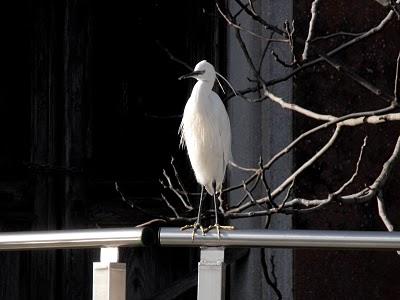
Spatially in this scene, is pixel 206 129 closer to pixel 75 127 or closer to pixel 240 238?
pixel 240 238

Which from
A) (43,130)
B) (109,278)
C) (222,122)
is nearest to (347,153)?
(222,122)

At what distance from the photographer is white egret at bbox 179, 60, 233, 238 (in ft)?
13.4

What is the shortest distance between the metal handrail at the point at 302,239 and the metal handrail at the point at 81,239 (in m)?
0.12

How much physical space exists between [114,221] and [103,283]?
2414 mm

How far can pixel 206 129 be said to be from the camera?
409 centimetres

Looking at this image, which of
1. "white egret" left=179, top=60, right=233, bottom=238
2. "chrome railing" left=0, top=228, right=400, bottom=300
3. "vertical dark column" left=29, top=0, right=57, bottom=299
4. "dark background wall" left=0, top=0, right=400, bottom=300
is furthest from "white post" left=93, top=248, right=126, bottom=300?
"vertical dark column" left=29, top=0, right=57, bottom=299

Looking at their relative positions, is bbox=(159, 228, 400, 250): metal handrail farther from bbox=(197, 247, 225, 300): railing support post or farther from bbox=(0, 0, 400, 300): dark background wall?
bbox=(0, 0, 400, 300): dark background wall

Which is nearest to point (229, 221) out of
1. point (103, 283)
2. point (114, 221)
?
point (114, 221)

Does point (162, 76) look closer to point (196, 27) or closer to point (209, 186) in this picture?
point (196, 27)

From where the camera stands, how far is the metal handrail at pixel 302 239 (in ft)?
10.3

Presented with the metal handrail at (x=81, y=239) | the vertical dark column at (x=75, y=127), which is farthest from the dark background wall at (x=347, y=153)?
the metal handrail at (x=81, y=239)

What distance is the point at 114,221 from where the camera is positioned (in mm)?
5773

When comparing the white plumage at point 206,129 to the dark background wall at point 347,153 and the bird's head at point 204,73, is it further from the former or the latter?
the dark background wall at point 347,153

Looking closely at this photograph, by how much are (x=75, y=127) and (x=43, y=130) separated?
143 millimetres
